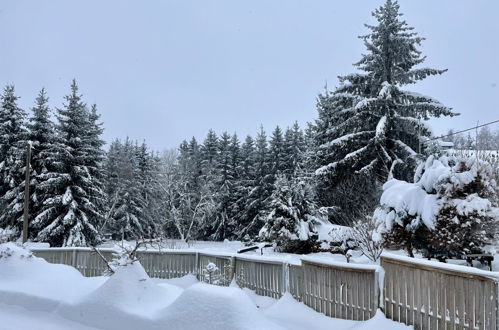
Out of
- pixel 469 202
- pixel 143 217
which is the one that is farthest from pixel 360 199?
pixel 143 217

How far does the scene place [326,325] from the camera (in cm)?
751

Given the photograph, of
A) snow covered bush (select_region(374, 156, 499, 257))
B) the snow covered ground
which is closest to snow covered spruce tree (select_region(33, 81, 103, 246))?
the snow covered ground

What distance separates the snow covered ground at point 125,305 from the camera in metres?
5.40

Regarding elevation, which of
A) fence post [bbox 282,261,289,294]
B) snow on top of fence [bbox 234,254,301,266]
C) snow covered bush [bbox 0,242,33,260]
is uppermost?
snow covered bush [bbox 0,242,33,260]

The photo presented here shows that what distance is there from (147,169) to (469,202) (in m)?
37.4

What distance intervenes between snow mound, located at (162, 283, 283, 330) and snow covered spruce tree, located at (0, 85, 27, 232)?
26073 millimetres

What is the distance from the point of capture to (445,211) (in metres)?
10.6

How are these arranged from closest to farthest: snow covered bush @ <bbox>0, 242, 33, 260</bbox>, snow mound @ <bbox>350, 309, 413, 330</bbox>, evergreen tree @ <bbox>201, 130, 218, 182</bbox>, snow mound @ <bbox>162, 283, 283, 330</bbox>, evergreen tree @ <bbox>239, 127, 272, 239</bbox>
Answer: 1. snow mound @ <bbox>162, 283, 283, 330</bbox>
2. snow mound @ <bbox>350, 309, 413, 330</bbox>
3. snow covered bush @ <bbox>0, 242, 33, 260</bbox>
4. evergreen tree @ <bbox>239, 127, 272, 239</bbox>
5. evergreen tree @ <bbox>201, 130, 218, 182</bbox>

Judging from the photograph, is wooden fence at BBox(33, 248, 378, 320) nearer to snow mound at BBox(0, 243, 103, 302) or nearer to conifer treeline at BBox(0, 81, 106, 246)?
snow mound at BBox(0, 243, 103, 302)

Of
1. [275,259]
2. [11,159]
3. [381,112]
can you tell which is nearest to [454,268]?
[275,259]

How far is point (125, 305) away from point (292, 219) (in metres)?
15.1

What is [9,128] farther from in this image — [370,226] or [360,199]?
[370,226]

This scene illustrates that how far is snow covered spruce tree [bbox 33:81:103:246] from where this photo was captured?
26.4m

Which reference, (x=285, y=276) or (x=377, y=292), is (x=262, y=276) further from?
(x=377, y=292)
